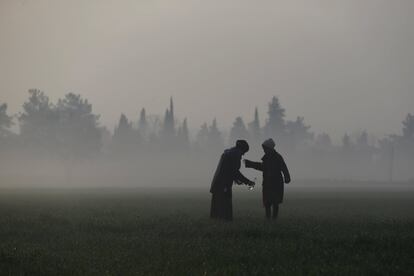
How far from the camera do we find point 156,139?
525 ft

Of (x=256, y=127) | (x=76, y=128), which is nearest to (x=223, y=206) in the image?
(x=76, y=128)

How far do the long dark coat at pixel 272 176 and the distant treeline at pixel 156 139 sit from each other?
67.3 metres

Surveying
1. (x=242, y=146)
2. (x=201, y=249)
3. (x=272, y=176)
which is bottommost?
(x=201, y=249)

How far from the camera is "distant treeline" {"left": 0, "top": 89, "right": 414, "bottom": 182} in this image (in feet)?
275

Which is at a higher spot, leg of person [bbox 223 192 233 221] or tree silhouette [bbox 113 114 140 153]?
tree silhouette [bbox 113 114 140 153]

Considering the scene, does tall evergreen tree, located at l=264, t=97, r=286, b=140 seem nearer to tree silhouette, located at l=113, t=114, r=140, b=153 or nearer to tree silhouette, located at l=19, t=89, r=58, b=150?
tree silhouette, located at l=113, t=114, r=140, b=153

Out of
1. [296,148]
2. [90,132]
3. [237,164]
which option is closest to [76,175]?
[90,132]

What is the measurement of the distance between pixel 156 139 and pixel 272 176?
142m

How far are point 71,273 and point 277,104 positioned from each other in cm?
14325

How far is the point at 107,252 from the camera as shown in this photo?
11250 millimetres

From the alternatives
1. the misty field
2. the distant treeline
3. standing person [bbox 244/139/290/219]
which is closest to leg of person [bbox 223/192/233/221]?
standing person [bbox 244/139/290/219]

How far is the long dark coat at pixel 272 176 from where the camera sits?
749 inches

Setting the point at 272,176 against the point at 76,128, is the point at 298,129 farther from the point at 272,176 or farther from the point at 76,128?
the point at 272,176

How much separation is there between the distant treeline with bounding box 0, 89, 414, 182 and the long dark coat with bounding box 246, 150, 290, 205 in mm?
67334
